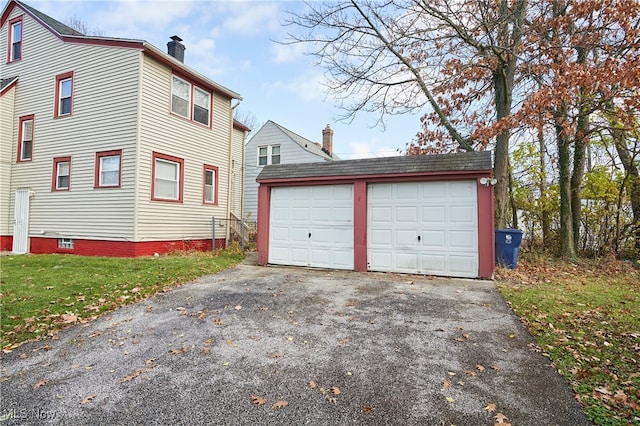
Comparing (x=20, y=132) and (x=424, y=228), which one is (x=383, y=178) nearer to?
(x=424, y=228)

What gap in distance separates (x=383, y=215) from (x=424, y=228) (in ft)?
3.47

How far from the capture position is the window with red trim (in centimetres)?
1184

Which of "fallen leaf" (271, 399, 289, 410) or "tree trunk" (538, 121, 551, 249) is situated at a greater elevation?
"tree trunk" (538, 121, 551, 249)

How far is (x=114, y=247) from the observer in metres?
10.7

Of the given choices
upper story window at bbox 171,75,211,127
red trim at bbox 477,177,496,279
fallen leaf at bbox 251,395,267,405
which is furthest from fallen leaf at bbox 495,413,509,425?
upper story window at bbox 171,75,211,127

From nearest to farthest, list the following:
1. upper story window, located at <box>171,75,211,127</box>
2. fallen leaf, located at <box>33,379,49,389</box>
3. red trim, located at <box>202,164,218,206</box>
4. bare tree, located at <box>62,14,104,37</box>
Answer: fallen leaf, located at <box>33,379,49,389</box>
upper story window, located at <box>171,75,211,127</box>
red trim, located at <box>202,164,218,206</box>
bare tree, located at <box>62,14,104,37</box>

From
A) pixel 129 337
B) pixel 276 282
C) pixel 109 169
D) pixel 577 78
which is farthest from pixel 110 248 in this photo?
pixel 577 78

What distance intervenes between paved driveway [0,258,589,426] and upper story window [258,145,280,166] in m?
14.9

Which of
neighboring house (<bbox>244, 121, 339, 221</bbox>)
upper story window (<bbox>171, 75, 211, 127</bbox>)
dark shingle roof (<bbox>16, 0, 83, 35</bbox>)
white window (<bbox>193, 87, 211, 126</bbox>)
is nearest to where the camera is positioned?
upper story window (<bbox>171, 75, 211, 127</bbox>)

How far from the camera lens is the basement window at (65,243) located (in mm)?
11647

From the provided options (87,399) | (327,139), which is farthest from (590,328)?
(327,139)

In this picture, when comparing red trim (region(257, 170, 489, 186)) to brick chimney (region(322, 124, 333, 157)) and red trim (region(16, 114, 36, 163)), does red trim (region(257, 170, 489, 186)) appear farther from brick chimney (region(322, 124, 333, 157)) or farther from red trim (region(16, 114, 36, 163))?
brick chimney (region(322, 124, 333, 157))

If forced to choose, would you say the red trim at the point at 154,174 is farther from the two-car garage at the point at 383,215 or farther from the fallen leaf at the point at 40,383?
the fallen leaf at the point at 40,383

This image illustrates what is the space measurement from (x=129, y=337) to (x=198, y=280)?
3.17 m
